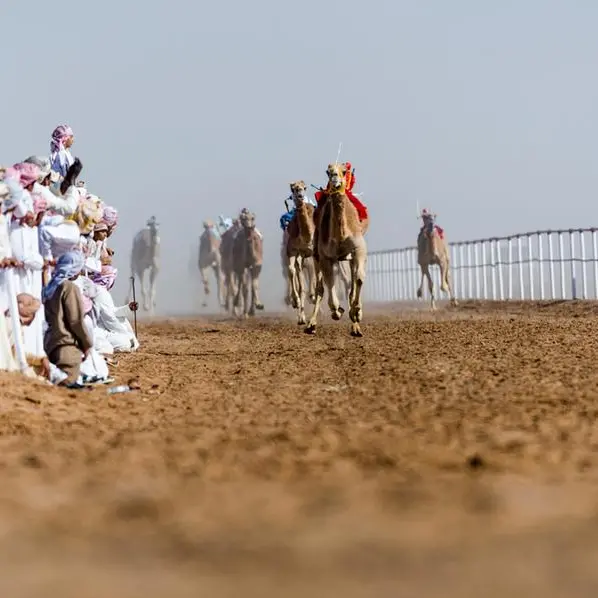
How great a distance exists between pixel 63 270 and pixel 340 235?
663 cm

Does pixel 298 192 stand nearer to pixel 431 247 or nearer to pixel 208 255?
pixel 431 247

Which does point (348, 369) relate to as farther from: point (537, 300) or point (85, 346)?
point (537, 300)

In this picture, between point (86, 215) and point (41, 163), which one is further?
point (86, 215)

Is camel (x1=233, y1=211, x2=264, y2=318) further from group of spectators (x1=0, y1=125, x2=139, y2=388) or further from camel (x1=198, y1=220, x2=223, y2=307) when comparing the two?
group of spectators (x1=0, y1=125, x2=139, y2=388)

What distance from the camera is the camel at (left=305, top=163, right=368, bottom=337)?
17.3 m

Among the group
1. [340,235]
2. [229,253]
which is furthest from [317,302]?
[229,253]

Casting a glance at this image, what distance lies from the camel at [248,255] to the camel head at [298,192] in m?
8.88

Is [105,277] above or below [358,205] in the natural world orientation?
below

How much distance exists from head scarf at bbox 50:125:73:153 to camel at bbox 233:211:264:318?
1580 cm

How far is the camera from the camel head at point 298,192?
69.7ft

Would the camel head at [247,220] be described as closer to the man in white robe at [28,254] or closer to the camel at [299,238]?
the camel at [299,238]

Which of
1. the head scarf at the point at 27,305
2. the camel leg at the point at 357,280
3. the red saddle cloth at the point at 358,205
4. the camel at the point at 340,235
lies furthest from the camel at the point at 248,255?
the head scarf at the point at 27,305

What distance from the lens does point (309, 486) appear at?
240 inches

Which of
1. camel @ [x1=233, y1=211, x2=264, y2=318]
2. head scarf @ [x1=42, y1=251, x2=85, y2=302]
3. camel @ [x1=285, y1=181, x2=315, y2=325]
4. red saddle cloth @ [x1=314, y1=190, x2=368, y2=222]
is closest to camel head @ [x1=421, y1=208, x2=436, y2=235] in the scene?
camel @ [x1=233, y1=211, x2=264, y2=318]
